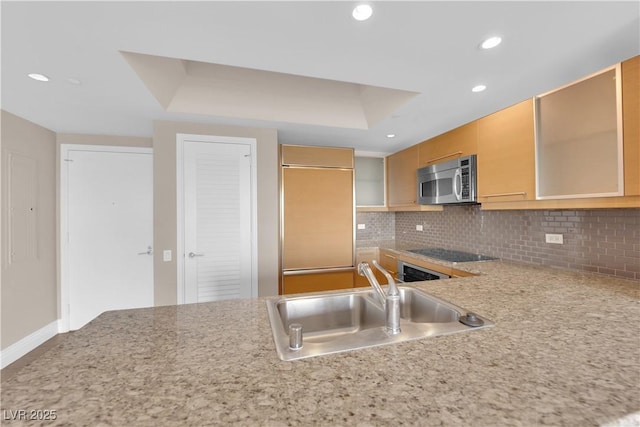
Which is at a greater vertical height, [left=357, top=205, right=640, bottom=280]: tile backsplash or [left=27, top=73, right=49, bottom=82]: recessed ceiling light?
[left=27, top=73, right=49, bottom=82]: recessed ceiling light

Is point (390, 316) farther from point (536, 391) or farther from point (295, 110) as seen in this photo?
point (295, 110)

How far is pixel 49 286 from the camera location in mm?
2840

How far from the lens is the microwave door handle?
2.47m

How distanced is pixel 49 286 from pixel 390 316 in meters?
3.67

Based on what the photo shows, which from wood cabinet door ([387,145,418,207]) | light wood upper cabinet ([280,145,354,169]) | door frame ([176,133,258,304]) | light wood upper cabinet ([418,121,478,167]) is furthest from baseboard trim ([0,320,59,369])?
light wood upper cabinet ([418,121,478,167])

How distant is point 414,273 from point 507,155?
4.43 feet

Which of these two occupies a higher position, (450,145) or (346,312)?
(450,145)

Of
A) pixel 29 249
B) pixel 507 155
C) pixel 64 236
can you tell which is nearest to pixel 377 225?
pixel 507 155

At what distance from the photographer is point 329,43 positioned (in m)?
1.35

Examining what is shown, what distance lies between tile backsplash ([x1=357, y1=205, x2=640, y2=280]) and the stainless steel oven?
2.17 ft

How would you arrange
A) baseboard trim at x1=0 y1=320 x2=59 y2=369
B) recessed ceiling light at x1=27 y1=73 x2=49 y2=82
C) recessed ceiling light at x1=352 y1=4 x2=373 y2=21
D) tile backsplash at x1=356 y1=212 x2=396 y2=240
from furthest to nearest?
tile backsplash at x1=356 y1=212 x2=396 y2=240 < baseboard trim at x1=0 y1=320 x2=59 y2=369 < recessed ceiling light at x1=27 y1=73 x2=49 y2=82 < recessed ceiling light at x1=352 y1=4 x2=373 y2=21

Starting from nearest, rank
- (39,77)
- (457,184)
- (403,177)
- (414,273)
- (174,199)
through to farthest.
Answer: (39,77) → (174,199) → (457,184) → (414,273) → (403,177)

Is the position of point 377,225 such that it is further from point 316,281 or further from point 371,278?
point 371,278

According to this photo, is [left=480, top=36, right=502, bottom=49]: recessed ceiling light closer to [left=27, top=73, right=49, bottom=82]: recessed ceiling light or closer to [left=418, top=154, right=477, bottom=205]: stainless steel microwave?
[left=418, top=154, right=477, bottom=205]: stainless steel microwave
